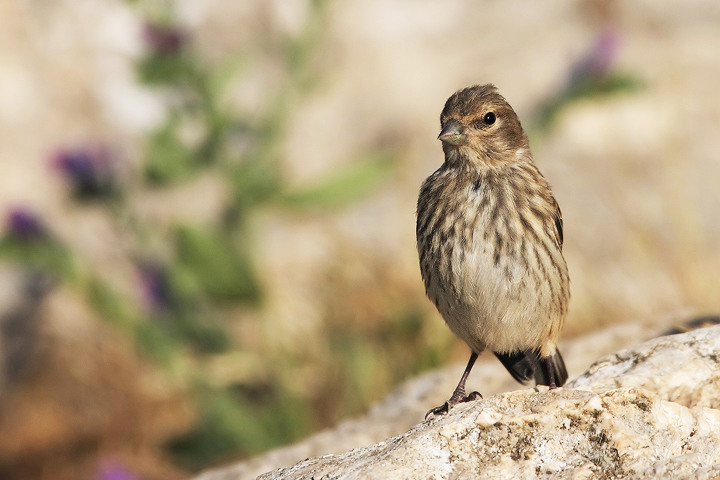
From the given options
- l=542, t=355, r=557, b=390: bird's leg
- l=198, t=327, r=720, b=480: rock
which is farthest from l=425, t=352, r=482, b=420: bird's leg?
l=198, t=327, r=720, b=480: rock

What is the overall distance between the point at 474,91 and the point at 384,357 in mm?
2899

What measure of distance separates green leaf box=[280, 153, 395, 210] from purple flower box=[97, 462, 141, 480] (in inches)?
72.9

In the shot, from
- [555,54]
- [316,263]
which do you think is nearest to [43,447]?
[316,263]

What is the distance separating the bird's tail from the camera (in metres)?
4.35

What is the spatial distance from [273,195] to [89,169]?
113 cm

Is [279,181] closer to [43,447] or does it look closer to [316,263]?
[316,263]

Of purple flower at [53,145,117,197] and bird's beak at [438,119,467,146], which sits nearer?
bird's beak at [438,119,467,146]

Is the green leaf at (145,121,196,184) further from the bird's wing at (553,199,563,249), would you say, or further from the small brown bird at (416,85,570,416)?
the bird's wing at (553,199,563,249)

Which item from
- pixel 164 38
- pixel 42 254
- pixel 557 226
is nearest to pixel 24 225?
pixel 42 254

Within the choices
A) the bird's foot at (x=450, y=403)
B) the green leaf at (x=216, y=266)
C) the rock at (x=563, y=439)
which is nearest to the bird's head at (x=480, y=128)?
the bird's foot at (x=450, y=403)

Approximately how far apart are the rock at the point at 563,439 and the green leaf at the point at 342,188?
289 centimetres

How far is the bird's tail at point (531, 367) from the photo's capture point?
435 centimetres

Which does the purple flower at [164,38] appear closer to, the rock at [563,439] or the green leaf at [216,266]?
the green leaf at [216,266]

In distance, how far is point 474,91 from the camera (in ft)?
13.7
